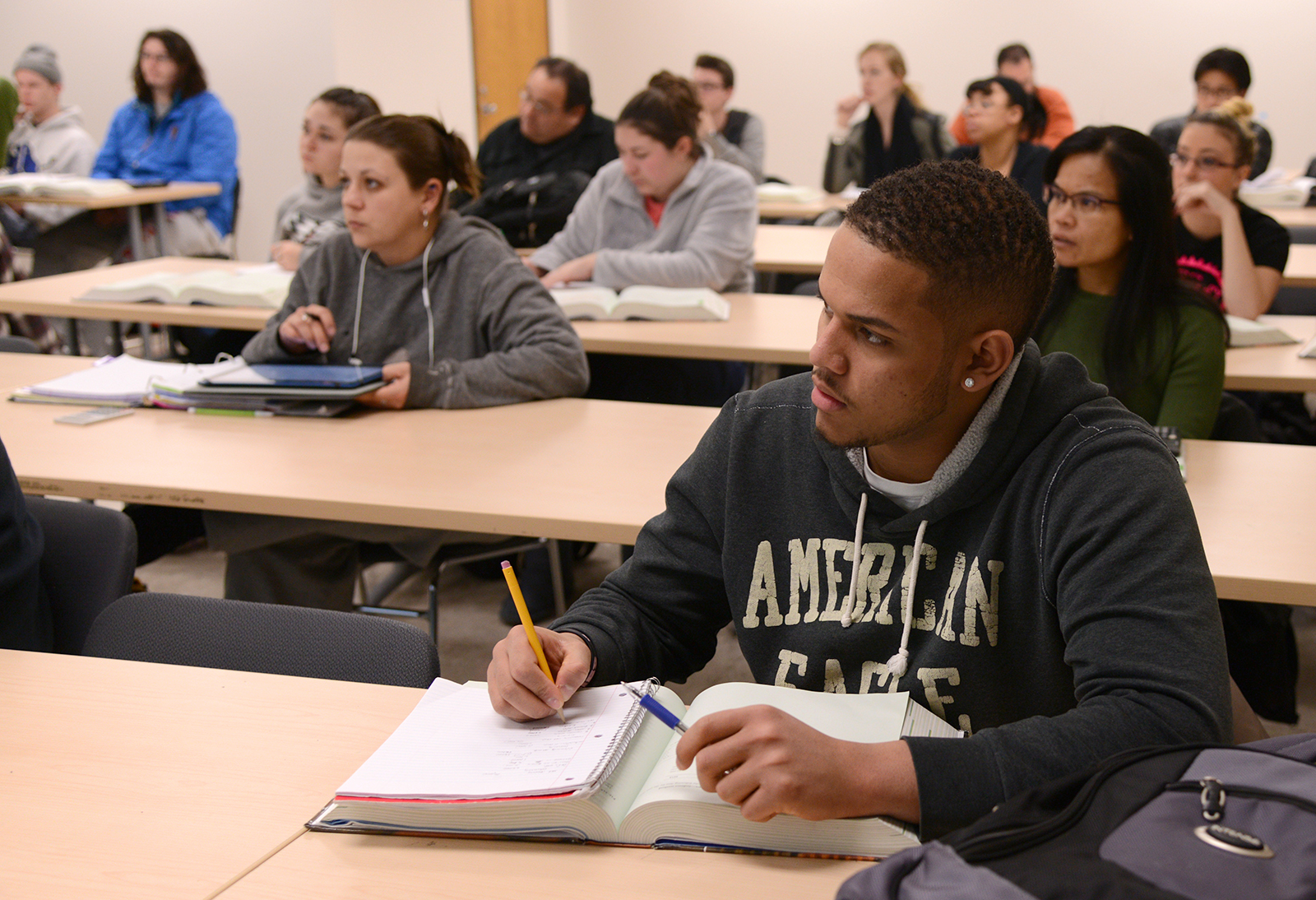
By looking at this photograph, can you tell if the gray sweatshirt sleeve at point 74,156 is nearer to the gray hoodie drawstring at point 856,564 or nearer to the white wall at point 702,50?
the white wall at point 702,50

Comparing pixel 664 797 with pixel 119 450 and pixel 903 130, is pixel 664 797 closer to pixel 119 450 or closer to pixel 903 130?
pixel 119 450

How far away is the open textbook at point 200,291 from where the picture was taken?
3.11 m

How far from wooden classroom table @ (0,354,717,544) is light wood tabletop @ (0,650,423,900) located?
52cm

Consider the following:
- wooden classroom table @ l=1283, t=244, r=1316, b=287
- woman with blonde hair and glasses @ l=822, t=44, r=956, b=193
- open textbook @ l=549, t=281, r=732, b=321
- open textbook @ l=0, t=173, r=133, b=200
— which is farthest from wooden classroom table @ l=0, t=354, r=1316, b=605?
woman with blonde hair and glasses @ l=822, t=44, r=956, b=193

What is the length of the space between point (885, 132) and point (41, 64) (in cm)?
419

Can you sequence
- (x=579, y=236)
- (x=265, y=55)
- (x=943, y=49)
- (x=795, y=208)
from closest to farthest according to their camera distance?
(x=579, y=236) < (x=795, y=208) < (x=265, y=55) < (x=943, y=49)

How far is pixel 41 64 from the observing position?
5516 mm

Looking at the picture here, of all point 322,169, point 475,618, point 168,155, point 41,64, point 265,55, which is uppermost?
point 265,55

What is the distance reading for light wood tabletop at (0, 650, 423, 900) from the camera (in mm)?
899

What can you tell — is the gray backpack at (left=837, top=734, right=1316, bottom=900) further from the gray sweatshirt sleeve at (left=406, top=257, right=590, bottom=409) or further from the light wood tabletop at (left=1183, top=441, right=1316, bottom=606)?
the gray sweatshirt sleeve at (left=406, top=257, right=590, bottom=409)

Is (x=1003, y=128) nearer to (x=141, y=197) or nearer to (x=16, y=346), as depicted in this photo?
(x=16, y=346)

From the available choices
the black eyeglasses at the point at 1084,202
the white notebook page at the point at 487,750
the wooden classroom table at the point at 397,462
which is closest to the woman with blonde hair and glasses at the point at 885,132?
the black eyeglasses at the point at 1084,202

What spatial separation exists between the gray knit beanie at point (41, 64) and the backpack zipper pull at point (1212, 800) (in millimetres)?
6197

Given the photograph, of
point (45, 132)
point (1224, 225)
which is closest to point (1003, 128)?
point (1224, 225)
